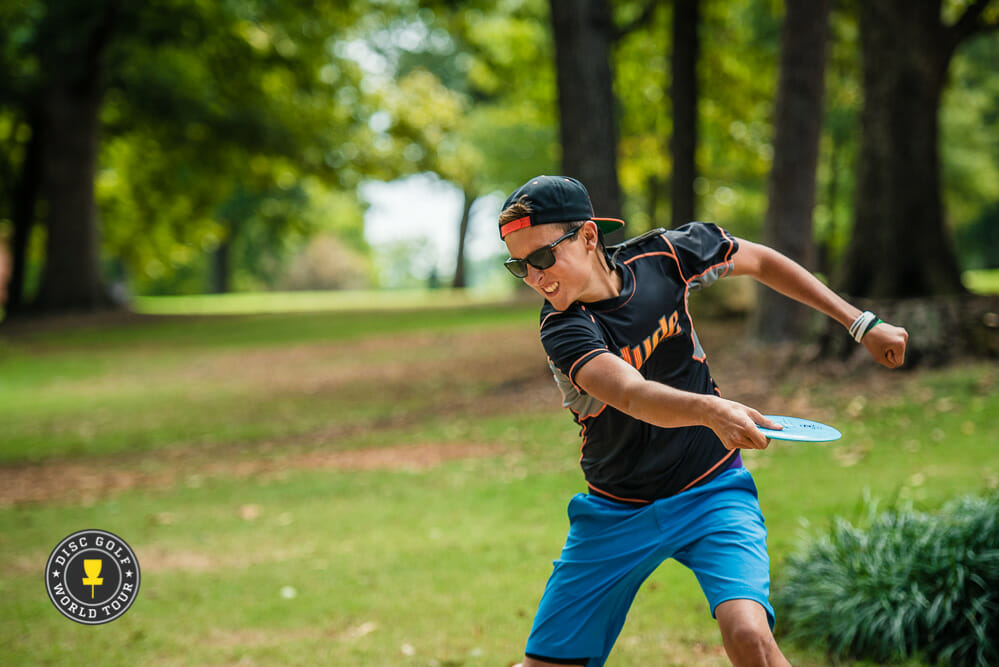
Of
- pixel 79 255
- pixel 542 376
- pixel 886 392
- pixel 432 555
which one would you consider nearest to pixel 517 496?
pixel 432 555

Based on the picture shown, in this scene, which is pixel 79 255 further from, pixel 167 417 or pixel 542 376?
pixel 542 376

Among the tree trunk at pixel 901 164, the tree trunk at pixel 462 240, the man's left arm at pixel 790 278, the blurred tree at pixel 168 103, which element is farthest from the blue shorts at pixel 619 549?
the tree trunk at pixel 462 240

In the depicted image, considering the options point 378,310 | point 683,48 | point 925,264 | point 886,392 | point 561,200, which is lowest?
point 378,310

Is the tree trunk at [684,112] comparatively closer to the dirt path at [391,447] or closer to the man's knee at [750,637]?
the dirt path at [391,447]

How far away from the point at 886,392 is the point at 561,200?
296 inches

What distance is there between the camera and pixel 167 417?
1306 centimetres

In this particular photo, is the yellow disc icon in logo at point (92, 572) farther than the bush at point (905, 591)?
Yes

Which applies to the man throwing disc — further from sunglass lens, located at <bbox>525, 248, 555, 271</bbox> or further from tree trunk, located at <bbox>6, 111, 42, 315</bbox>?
tree trunk, located at <bbox>6, 111, 42, 315</bbox>

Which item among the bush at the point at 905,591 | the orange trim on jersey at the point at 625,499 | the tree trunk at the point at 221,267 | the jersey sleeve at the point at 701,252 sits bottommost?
the tree trunk at the point at 221,267

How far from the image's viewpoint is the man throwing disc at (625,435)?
109 inches

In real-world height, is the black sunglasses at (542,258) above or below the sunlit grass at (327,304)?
above

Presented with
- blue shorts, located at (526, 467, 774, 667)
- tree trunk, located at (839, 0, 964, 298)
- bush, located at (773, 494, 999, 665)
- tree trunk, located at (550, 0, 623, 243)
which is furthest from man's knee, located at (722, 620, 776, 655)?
tree trunk, located at (550, 0, 623, 243)

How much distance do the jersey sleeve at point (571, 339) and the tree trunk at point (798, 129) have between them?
30.6ft

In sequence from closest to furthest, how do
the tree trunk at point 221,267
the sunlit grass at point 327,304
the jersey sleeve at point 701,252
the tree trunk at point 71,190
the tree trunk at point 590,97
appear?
the jersey sleeve at point 701,252 → the tree trunk at point 590,97 → the tree trunk at point 71,190 → the sunlit grass at point 327,304 → the tree trunk at point 221,267
